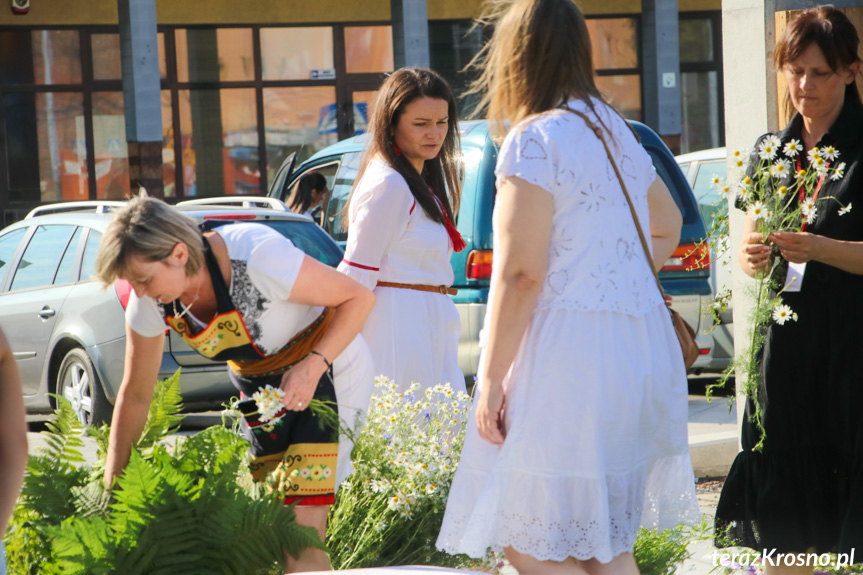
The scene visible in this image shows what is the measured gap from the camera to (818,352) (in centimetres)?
343

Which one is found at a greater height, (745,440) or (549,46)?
(549,46)

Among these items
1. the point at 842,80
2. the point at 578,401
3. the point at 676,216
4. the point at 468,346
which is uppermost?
the point at 842,80

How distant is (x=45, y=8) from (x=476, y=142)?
47.2 ft

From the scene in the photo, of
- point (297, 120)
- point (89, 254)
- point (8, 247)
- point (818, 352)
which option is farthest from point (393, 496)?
point (297, 120)

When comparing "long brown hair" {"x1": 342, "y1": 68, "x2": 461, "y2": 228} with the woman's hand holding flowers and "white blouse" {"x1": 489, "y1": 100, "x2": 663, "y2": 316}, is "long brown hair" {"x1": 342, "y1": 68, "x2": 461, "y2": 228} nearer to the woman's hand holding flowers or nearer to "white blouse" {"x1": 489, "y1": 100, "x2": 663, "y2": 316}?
the woman's hand holding flowers

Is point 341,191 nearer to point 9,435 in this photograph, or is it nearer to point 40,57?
point 9,435

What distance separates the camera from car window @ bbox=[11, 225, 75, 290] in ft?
26.1

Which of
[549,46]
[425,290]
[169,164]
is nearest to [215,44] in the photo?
[169,164]

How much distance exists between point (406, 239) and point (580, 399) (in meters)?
1.60

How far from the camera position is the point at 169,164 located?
20062mm

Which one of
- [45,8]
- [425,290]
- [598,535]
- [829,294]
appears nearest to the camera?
[598,535]

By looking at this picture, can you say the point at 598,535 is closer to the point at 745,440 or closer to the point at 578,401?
the point at 578,401

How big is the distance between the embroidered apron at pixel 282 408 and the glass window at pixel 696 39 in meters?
20.1

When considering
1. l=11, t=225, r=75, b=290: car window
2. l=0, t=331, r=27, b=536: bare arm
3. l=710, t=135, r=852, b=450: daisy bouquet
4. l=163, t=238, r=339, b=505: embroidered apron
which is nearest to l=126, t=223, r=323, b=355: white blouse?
l=163, t=238, r=339, b=505: embroidered apron
